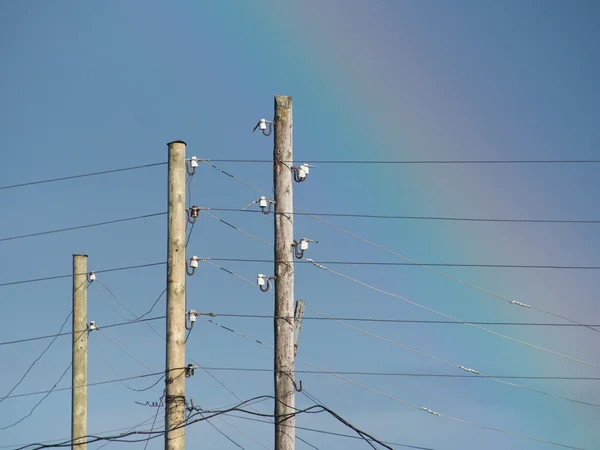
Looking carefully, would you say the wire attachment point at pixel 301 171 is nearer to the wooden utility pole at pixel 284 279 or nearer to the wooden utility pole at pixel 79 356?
the wooden utility pole at pixel 284 279

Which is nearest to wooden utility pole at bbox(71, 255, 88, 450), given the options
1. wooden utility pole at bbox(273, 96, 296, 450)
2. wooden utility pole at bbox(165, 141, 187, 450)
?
wooden utility pole at bbox(165, 141, 187, 450)

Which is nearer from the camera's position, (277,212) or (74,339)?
(277,212)

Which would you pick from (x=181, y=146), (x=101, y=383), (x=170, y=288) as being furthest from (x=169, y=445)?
(x=101, y=383)

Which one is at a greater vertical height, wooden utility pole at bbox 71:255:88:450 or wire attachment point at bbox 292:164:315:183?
wire attachment point at bbox 292:164:315:183

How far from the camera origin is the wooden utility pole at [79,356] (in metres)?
28.6

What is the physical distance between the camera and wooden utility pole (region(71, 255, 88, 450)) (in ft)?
93.8

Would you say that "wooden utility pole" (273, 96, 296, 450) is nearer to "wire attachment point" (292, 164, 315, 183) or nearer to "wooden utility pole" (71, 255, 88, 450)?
"wire attachment point" (292, 164, 315, 183)

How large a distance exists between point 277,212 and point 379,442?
5.25 metres

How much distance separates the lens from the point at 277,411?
21.6 m

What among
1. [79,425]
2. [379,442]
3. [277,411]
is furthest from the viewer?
[79,425]

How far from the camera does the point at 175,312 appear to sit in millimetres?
21906

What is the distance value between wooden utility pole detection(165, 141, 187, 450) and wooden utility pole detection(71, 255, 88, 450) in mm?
6473

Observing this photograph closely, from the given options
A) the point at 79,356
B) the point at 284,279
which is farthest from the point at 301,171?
the point at 79,356

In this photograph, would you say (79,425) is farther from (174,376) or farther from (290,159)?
(290,159)
